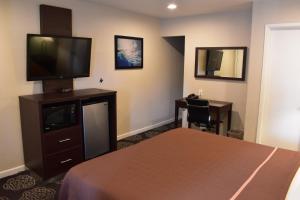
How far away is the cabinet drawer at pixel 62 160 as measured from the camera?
120 inches

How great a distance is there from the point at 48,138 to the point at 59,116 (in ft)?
1.01

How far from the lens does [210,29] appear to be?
14.9 ft

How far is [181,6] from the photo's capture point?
396cm

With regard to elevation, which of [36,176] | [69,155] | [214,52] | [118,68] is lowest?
[36,176]

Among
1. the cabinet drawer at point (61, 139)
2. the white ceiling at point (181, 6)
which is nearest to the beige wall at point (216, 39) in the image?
the white ceiling at point (181, 6)

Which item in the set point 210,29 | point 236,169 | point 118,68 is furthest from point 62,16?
point 236,169

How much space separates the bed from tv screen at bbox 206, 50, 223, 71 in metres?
2.36

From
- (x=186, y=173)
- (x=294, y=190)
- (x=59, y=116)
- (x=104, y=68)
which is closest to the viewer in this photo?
(x=294, y=190)

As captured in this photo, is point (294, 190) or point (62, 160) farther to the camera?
point (62, 160)

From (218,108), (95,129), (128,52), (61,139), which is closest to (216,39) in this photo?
(218,108)

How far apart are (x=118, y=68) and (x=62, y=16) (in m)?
1.34

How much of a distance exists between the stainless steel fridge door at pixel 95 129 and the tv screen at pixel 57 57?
0.58 m

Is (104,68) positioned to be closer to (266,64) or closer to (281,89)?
(266,64)

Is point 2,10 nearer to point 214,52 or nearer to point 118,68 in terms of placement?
point 118,68
